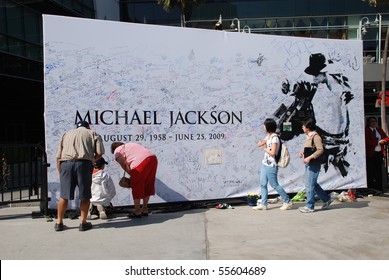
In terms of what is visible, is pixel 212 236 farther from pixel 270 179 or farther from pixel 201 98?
pixel 201 98

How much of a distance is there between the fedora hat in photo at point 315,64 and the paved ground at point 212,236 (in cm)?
258

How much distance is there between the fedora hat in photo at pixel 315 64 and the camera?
7734 millimetres

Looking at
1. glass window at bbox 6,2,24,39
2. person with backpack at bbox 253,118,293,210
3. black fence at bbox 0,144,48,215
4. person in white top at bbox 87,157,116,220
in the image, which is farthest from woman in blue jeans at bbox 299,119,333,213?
glass window at bbox 6,2,24,39

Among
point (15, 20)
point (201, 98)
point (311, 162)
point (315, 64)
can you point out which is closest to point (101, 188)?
point (201, 98)

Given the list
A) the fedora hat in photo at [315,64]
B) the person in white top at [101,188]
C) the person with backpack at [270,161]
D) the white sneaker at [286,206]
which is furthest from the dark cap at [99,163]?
the fedora hat in photo at [315,64]

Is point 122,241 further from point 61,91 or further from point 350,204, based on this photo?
point 350,204

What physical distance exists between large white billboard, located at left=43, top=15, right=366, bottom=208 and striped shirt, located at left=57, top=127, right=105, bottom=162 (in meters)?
0.81

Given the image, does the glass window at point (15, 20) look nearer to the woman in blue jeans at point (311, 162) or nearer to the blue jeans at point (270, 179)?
the blue jeans at point (270, 179)

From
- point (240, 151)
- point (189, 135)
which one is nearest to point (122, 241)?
point (189, 135)

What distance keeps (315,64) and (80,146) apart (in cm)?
467

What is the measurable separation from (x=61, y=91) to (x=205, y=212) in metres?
3.12

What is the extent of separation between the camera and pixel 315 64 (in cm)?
776

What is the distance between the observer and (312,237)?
5379 millimetres

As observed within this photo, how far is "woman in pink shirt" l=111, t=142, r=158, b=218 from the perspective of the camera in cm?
643
